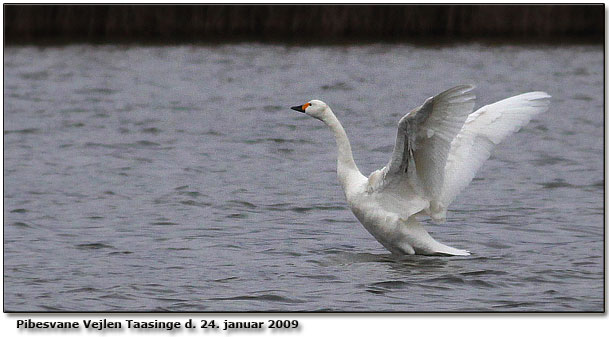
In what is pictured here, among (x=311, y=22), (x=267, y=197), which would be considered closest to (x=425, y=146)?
(x=267, y=197)

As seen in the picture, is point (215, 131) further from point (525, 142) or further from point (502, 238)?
point (502, 238)

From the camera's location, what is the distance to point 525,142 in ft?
49.2

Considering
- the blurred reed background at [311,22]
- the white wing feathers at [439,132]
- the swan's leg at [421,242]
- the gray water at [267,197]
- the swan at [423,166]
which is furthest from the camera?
the blurred reed background at [311,22]

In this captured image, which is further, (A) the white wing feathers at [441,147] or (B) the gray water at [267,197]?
(B) the gray water at [267,197]

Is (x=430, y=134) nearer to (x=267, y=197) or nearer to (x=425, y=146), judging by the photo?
(x=425, y=146)

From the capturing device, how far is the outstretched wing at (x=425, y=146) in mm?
7438

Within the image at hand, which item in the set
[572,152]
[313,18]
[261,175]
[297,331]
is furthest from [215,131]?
[297,331]

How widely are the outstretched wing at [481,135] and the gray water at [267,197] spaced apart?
0.61m

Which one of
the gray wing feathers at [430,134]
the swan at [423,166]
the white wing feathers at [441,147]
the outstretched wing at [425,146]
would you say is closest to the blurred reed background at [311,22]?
the white wing feathers at [441,147]

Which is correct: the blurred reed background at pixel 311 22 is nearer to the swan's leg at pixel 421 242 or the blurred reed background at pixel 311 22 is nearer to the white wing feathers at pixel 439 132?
the swan's leg at pixel 421 242

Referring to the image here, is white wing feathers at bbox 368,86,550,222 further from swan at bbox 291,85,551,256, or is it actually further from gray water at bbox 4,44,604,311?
gray water at bbox 4,44,604,311

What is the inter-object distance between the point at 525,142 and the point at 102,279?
26.9 ft

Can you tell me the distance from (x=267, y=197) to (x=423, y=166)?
11.3 ft

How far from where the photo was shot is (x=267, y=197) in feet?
37.3
